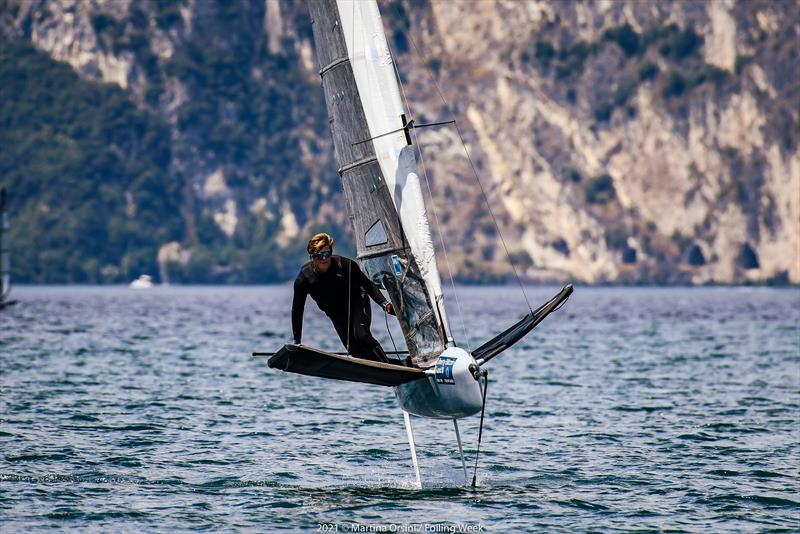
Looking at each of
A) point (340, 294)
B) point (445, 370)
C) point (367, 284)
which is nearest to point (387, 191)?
point (367, 284)

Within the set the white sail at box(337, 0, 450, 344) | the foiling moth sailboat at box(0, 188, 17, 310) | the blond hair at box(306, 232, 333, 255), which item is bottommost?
the blond hair at box(306, 232, 333, 255)

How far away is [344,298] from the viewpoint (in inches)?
645

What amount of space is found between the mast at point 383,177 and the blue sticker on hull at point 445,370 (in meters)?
0.68

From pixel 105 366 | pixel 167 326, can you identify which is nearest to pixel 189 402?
pixel 105 366

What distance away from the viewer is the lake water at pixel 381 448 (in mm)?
15859

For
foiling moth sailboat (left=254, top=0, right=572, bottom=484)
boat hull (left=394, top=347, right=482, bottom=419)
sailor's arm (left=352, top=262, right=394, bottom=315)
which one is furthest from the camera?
foiling moth sailboat (left=254, top=0, right=572, bottom=484)

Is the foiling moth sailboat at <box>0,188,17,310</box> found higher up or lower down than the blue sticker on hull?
higher up

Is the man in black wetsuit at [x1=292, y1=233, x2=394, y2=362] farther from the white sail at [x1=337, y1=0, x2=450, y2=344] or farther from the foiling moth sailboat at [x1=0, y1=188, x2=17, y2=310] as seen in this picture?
the foiling moth sailboat at [x1=0, y1=188, x2=17, y2=310]

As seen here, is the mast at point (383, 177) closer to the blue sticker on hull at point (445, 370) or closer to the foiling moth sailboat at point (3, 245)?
the blue sticker on hull at point (445, 370)

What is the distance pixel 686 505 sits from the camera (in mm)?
16641

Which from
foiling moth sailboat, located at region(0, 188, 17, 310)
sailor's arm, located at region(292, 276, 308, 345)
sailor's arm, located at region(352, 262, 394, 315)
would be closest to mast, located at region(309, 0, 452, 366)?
sailor's arm, located at region(352, 262, 394, 315)

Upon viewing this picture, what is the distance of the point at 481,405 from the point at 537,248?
586ft

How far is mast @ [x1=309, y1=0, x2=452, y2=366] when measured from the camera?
1680cm

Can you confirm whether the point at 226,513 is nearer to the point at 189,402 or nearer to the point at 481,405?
the point at 481,405
